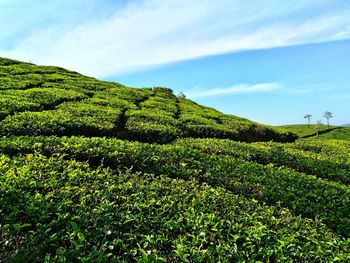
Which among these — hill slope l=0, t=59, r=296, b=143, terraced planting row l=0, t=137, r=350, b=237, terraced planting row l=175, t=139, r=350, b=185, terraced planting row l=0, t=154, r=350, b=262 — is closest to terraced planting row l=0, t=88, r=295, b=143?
hill slope l=0, t=59, r=296, b=143

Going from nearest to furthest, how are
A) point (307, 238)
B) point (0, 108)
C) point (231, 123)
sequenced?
point (307, 238), point (0, 108), point (231, 123)

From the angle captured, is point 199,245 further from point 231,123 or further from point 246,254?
point 231,123

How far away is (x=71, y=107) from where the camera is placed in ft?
62.9

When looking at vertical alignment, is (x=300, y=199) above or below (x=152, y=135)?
below

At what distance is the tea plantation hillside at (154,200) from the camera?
21.5 ft

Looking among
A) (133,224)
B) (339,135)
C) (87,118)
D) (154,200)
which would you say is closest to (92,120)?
(87,118)

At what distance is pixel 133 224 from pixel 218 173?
5208 mm

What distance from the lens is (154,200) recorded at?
827cm

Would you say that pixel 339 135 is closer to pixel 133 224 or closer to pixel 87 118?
pixel 87 118

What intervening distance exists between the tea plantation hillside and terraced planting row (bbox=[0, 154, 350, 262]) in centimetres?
2

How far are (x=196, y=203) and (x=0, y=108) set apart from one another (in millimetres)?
11441

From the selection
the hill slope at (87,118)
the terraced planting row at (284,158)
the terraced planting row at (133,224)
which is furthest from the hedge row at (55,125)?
the terraced planting row at (133,224)

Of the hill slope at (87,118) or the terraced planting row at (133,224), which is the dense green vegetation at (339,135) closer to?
the hill slope at (87,118)

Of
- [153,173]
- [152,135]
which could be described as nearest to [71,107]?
[152,135]
